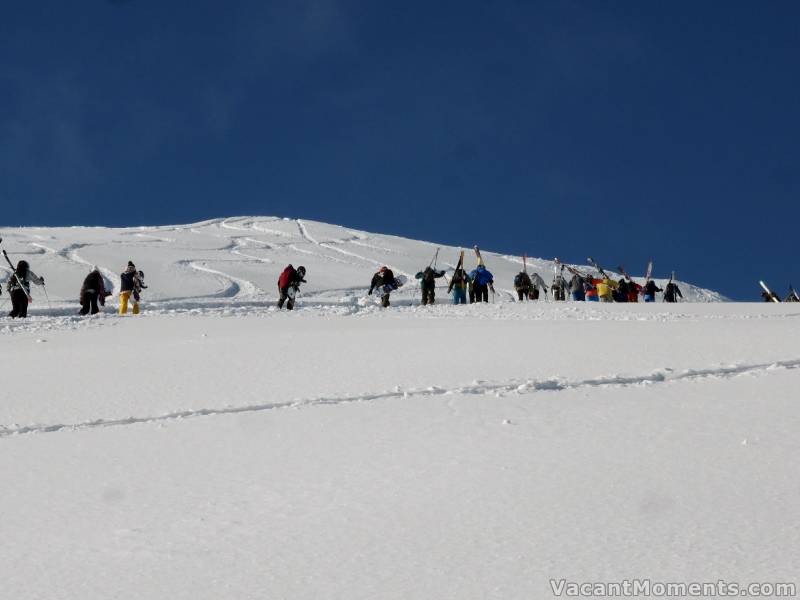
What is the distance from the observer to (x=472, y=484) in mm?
5137

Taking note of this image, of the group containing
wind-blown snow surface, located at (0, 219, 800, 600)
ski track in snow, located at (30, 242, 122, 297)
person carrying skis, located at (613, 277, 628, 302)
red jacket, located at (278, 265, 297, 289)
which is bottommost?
wind-blown snow surface, located at (0, 219, 800, 600)

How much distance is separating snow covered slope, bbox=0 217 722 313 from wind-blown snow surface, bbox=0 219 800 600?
16820 millimetres

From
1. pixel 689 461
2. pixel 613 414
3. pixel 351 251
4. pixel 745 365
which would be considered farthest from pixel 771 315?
pixel 351 251

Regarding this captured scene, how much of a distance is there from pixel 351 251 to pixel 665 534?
5285 cm

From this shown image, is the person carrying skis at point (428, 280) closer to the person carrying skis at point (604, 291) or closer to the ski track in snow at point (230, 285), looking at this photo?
the person carrying skis at point (604, 291)

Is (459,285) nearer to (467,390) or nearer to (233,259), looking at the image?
(467,390)

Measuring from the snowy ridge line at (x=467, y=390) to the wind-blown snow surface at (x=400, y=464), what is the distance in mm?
41

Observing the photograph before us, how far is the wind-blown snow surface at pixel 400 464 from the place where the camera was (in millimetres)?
3984

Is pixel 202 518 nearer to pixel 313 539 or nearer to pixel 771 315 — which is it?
pixel 313 539

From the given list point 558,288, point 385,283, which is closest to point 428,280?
point 385,283

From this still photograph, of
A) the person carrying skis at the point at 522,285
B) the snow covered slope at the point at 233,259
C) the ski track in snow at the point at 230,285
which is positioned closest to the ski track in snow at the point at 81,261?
the snow covered slope at the point at 233,259

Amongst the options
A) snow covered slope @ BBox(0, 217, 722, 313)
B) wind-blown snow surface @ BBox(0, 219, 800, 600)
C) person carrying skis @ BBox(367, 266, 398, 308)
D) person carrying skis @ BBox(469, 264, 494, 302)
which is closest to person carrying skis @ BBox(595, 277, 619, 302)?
person carrying skis @ BBox(469, 264, 494, 302)

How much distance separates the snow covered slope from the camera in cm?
3672

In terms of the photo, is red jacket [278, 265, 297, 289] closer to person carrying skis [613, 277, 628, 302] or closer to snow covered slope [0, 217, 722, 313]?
snow covered slope [0, 217, 722, 313]
